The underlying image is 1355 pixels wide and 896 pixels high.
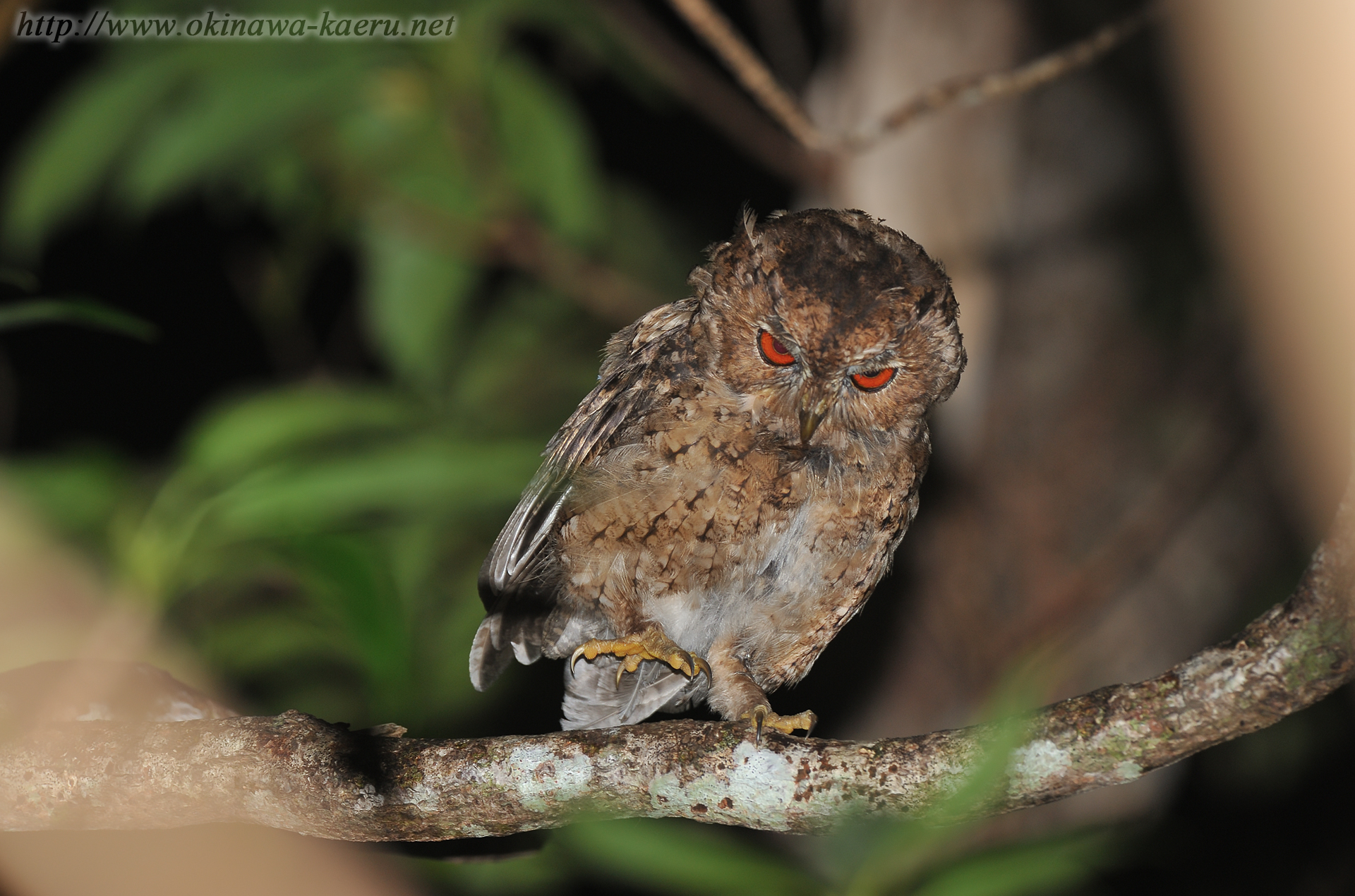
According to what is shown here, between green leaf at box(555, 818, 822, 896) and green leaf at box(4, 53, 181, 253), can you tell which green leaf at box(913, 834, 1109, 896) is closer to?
green leaf at box(555, 818, 822, 896)

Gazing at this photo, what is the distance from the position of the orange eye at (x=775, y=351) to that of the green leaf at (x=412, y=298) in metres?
2.19

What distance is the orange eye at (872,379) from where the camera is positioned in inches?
80.5

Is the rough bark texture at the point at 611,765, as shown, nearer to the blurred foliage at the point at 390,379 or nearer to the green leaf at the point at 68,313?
the blurred foliage at the point at 390,379

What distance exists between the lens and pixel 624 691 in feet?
9.18

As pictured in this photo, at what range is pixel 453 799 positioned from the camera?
1817 mm

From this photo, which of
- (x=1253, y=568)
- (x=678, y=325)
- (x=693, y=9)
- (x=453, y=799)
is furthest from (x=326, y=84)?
(x=1253, y=568)

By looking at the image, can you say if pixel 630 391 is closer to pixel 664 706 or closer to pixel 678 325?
pixel 678 325

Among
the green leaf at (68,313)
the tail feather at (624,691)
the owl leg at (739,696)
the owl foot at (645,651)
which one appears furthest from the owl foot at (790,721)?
the green leaf at (68,313)

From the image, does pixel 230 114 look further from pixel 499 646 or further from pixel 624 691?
pixel 624 691

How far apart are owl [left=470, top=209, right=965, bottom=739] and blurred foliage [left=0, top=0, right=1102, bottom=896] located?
0.41m

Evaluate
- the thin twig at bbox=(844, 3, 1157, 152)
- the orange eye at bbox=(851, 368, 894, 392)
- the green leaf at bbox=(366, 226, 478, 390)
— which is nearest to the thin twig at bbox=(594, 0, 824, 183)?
the green leaf at bbox=(366, 226, 478, 390)

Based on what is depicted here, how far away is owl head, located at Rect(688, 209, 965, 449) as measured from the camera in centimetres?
195

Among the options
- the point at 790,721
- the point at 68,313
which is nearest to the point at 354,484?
the point at 68,313

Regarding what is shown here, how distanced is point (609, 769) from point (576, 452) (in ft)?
2.41
